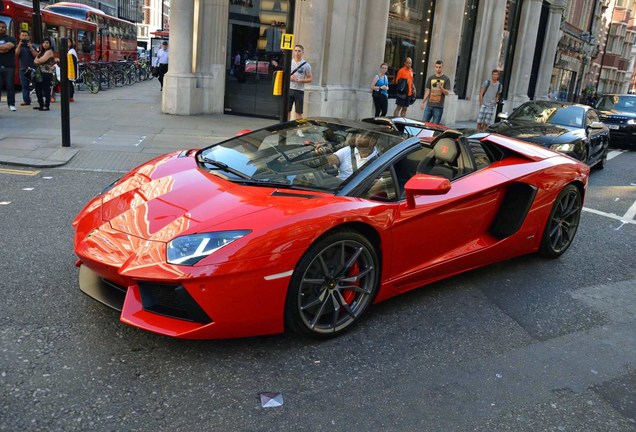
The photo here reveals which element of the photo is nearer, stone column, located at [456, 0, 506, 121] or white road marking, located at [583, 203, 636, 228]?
white road marking, located at [583, 203, 636, 228]

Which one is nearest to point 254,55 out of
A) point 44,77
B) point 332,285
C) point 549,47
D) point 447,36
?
point 44,77

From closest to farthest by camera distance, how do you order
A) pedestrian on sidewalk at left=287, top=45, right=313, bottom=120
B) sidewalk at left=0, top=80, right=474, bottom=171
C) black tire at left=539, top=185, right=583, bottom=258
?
black tire at left=539, top=185, right=583, bottom=258, sidewalk at left=0, top=80, right=474, bottom=171, pedestrian on sidewalk at left=287, top=45, right=313, bottom=120

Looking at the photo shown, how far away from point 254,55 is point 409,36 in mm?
6090

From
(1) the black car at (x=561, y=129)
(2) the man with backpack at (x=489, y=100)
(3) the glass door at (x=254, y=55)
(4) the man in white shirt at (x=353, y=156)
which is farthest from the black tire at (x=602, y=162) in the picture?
(4) the man in white shirt at (x=353, y=156)

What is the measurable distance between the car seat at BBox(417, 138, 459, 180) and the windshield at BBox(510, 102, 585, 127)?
24.8 ft

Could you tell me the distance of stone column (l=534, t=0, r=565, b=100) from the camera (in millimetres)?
30422

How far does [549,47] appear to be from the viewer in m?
31.0

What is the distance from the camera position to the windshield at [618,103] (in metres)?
17.9

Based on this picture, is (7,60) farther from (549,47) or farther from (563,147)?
(549,47)

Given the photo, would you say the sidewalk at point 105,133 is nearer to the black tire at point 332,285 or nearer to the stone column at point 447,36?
the black tire at point 332,285

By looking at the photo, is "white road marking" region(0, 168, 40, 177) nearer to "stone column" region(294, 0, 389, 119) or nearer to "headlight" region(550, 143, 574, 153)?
"headlight" region(550, 143, 574, 153)

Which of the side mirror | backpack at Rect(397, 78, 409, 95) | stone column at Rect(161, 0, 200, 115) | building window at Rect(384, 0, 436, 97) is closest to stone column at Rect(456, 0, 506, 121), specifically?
building window at Rect(384, 0, 436, 97)

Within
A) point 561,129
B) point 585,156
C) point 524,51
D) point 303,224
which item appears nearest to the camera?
point 303,224

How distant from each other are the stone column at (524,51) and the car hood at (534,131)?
17778 millimetres
